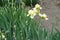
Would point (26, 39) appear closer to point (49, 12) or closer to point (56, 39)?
point (56, 39)

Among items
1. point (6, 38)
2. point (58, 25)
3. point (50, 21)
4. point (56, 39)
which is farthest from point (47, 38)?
point (50, 21)

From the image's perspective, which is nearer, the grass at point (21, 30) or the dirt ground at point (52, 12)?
the grass at point (21, 30)

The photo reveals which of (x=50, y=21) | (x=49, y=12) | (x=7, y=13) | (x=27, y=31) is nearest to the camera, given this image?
(x=27, y=31)

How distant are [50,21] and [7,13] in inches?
66.5

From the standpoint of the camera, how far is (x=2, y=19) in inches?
113

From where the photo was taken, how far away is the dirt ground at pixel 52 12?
4320 millimetres

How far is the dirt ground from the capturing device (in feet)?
14.2

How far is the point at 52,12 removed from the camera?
16.8 ft

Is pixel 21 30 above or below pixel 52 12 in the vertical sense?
above

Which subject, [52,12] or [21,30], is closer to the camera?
[21,30]

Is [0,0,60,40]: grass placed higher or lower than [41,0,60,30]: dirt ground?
higher

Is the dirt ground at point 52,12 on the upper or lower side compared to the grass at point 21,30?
lower

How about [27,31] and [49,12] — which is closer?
[27,31]

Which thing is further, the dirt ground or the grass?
the dirt ground
